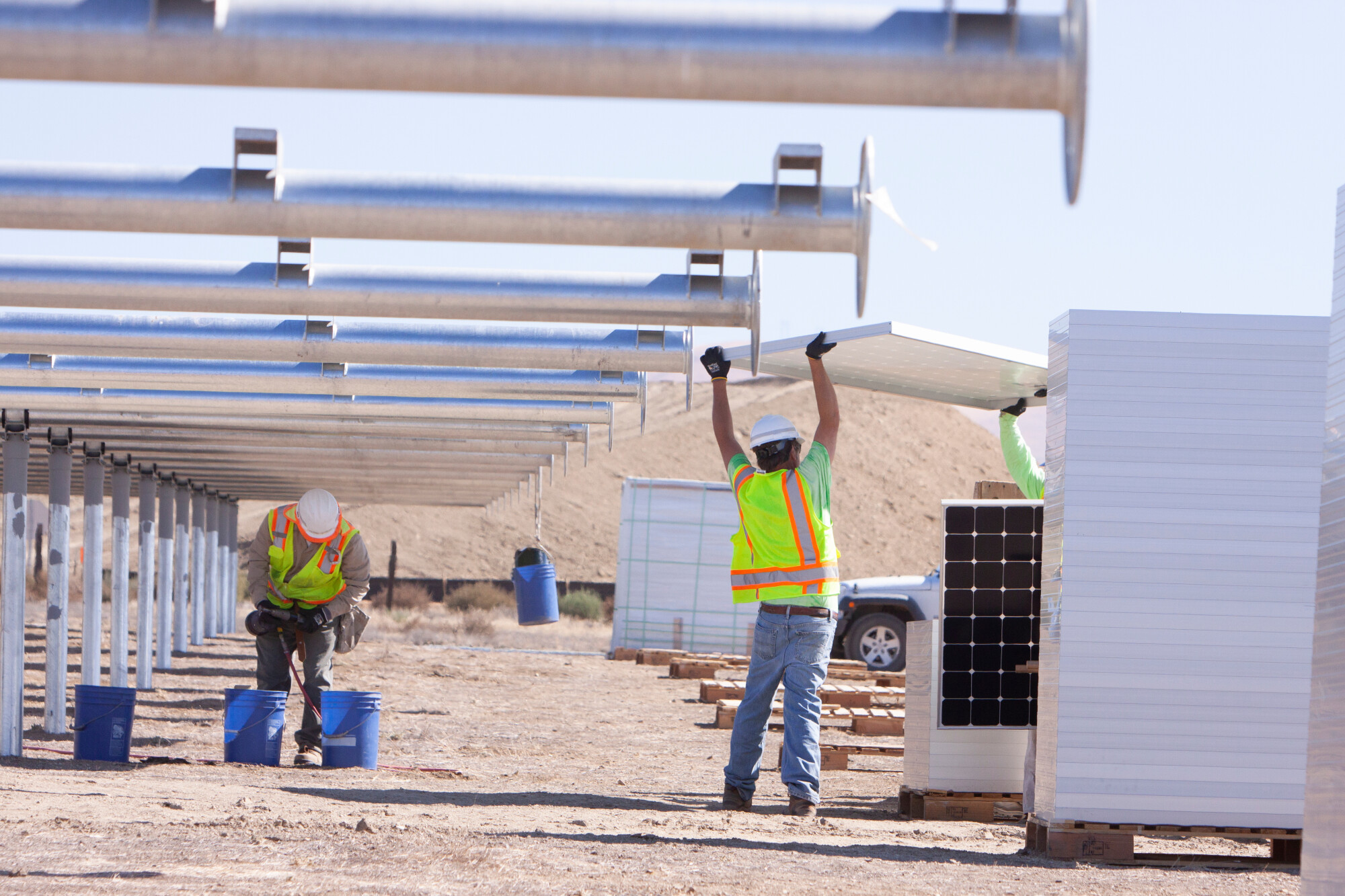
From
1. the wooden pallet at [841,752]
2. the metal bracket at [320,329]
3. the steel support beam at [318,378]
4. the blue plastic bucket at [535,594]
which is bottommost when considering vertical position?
the wooden pallet at [841,752]

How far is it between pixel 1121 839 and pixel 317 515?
5.90 metres

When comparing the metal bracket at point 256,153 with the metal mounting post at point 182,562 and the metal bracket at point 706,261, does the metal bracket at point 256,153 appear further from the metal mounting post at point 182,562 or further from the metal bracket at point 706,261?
the metal mounting post at point 182,562

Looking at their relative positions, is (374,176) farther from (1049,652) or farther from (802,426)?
(802,426)

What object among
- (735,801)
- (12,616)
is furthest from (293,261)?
(12,616)

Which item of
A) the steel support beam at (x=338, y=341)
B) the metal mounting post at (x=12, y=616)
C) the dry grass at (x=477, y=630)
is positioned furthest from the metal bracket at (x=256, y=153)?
the dry grass at (x=477, y=630)

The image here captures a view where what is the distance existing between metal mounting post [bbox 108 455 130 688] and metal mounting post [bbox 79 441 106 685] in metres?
0.33

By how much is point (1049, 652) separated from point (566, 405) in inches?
203

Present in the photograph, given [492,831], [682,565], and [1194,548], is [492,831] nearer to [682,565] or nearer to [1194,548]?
[1194,548]

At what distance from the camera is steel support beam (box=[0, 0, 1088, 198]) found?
3.58m

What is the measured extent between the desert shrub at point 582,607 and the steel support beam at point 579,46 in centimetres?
3967

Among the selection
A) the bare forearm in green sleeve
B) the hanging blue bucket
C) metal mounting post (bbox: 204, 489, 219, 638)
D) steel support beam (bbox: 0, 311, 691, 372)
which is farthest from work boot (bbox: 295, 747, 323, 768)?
metal mounting post (bbox: 204, 489, 219, 638)

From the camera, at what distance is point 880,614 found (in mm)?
20891

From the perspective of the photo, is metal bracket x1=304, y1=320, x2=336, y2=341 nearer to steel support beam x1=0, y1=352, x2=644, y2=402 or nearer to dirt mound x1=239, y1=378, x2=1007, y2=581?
steel support beam x1=0, y1=352, x2=644, y2=402

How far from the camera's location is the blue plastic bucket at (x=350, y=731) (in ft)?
31.1
